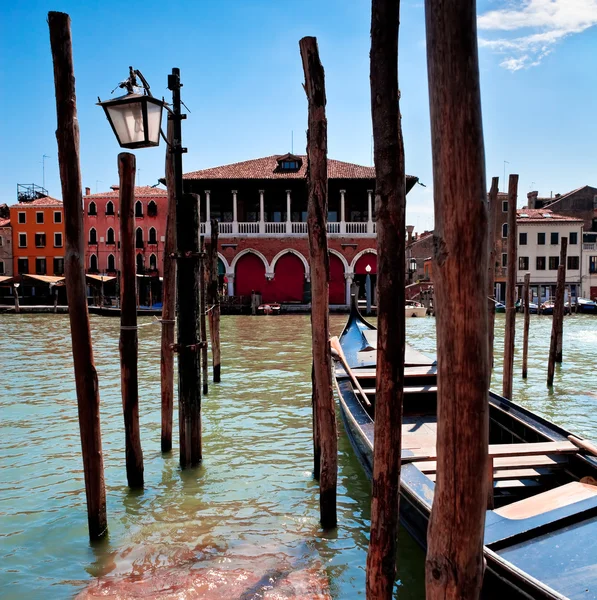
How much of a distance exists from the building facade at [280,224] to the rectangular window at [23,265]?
1357cm

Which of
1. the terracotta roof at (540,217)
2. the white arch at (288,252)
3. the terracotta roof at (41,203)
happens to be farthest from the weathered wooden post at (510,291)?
the terracotta roof at (41,203)

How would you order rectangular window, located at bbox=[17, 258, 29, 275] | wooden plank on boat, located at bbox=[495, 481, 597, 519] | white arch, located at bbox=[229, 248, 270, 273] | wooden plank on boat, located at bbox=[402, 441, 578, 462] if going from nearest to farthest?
wooden plank on boat, located at bbox=[495, 481, 597, 519], wooden plank on boat, located at bbox=[402, 441, 578, 462], white arch, located at bbox=[229, 248, 270, 273], rectangular window, located at bbox=[17, 258, 29, 275]

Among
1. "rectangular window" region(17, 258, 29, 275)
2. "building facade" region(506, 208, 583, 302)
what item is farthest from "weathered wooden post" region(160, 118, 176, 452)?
"rectangular window" region(17, 258, 29, 275)

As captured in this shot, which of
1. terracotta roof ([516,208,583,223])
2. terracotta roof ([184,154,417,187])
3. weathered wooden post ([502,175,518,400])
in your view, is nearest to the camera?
weathered wooden post ([502,175,518,400])

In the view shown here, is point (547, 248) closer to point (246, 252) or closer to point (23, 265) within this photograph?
point (246, 252)

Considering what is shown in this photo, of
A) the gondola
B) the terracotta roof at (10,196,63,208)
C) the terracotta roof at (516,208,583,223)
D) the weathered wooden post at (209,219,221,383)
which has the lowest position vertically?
the gondola

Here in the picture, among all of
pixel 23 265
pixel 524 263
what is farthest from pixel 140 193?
pixel 524 263

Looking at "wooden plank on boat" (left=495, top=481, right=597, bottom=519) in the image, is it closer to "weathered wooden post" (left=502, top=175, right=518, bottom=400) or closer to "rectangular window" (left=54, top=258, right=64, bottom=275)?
"weathered wooden post" (left=502, top=175, right=518, bottom=400)

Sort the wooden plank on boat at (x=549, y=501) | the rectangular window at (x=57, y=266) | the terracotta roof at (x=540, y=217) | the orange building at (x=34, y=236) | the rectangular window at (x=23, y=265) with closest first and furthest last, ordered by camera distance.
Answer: the wooden plank on boat at (x=549, y=501)
the terracotta roof at (x=540, y=217)
the rectangular window at (x=57, y=266)
the orange building at (x=34, y=236)
the rectangular window at (x=23, y=265)

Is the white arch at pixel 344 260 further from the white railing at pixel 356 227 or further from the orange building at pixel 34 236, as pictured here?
the orange building at pixel 34 236

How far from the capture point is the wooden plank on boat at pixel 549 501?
2.62 m

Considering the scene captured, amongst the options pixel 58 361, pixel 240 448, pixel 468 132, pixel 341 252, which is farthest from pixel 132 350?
pixel 341 252

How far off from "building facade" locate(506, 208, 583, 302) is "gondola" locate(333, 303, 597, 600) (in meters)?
30.6

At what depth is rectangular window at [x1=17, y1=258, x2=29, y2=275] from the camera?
3406 centimetres
